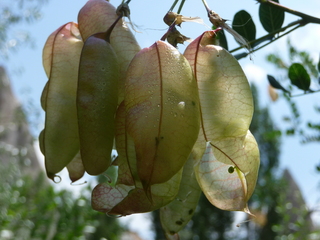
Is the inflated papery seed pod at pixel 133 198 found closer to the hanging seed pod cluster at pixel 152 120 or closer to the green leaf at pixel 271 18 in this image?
the hanging seed pod cluster at pixel 152 120

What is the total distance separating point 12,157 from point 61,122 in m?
3.59

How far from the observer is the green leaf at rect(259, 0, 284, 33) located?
534 millimetres

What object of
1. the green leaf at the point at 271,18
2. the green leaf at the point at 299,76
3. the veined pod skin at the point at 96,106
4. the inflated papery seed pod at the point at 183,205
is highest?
the green leaf at the point at 271,18

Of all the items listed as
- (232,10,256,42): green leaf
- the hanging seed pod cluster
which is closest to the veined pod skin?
the hanging seed pod cluster

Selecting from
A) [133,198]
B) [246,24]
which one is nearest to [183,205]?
[133,198]

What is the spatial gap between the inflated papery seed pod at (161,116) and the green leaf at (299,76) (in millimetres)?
321

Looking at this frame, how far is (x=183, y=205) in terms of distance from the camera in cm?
37

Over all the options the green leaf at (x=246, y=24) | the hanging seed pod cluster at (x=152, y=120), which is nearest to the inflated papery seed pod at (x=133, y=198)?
the hanging seed pod cluster at (x=152, y=120)

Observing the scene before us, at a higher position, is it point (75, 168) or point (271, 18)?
point (271, 18)

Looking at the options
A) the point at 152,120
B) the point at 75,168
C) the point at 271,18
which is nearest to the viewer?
the point at 152,120

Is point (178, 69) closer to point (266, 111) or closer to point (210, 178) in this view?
point (210, 178)

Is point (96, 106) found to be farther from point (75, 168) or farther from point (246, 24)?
point (246, 24)

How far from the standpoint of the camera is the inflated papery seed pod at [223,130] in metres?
0.32

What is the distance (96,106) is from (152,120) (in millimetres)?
55
